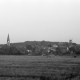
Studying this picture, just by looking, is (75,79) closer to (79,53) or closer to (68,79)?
(68,79)

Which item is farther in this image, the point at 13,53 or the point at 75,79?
the point at 13,53

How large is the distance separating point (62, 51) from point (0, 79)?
137004 millimetres

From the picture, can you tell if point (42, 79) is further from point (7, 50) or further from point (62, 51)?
point (62, 51)

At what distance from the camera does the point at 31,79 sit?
20.0m

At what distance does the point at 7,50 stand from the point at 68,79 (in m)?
122

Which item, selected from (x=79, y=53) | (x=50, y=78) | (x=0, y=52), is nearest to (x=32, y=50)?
(x=0, y=52)

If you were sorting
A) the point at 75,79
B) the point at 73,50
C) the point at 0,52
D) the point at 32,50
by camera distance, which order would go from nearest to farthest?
the point at 75,79 → the point at 0,52 → the point at 73,50 → the point at 32,50

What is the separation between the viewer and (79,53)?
130 meters

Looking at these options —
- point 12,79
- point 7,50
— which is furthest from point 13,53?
point 12,79

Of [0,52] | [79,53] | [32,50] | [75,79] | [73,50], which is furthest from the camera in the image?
[32,50]

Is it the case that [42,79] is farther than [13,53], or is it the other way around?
[13,53]

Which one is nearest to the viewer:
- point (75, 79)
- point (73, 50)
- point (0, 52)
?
point (75, 79)

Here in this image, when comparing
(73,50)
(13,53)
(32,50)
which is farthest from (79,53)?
(32,50)

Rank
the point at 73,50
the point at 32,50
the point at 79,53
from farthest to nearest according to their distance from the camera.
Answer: the point at 32,50, the point at 73,50, the point at 79,53
